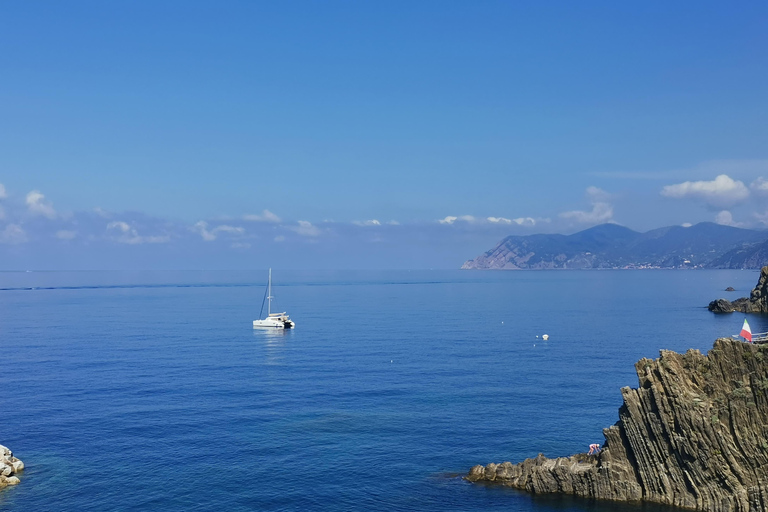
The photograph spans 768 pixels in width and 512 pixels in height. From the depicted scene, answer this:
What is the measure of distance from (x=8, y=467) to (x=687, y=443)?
63.9 metres

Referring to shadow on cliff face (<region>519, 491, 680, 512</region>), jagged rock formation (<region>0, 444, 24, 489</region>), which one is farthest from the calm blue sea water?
jagged rock formation (<region>0, 444, 24, 489</region>)

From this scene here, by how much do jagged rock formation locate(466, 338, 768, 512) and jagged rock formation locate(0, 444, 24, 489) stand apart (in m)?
48.8

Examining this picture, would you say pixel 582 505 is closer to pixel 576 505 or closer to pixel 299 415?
pixel 576 505

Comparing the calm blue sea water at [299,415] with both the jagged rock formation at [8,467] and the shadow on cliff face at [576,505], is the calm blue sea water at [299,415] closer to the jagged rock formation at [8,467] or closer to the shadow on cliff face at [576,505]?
the shadow on cliff face at [576,505]

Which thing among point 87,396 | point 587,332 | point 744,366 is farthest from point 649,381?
point 587,332

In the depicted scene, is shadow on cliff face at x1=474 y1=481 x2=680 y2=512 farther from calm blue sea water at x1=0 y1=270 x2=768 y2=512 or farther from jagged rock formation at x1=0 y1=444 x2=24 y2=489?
jagged rock formation at x1=0 y1=444 x2=24 y2=489

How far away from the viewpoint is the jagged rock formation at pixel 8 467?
206 feet

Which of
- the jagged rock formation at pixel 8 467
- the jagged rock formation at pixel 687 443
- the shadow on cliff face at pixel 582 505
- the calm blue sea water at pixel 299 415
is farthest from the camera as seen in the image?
the jagged rock formation at pixel 8 467

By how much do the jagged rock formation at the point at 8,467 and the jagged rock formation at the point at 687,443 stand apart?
48.8 metres

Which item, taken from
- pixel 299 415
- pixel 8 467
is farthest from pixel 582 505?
pixel 8 467

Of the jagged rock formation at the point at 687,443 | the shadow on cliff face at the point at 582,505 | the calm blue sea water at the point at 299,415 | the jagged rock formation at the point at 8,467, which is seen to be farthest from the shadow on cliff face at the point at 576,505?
the jagged rock formation at the point at 8,467

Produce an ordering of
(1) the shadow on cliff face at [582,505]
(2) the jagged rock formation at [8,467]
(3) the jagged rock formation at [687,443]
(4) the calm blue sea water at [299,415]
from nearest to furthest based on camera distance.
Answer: (3) the jagged rock formation at [687,443] → (1) the shadow on cliff face at [582,505] → (4) the calm blue sea water at [299,415] → (2) the jagged rock formation at [8,467]

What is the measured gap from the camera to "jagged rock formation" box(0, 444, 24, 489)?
206 feet

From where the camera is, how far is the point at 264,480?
64.2 metres
